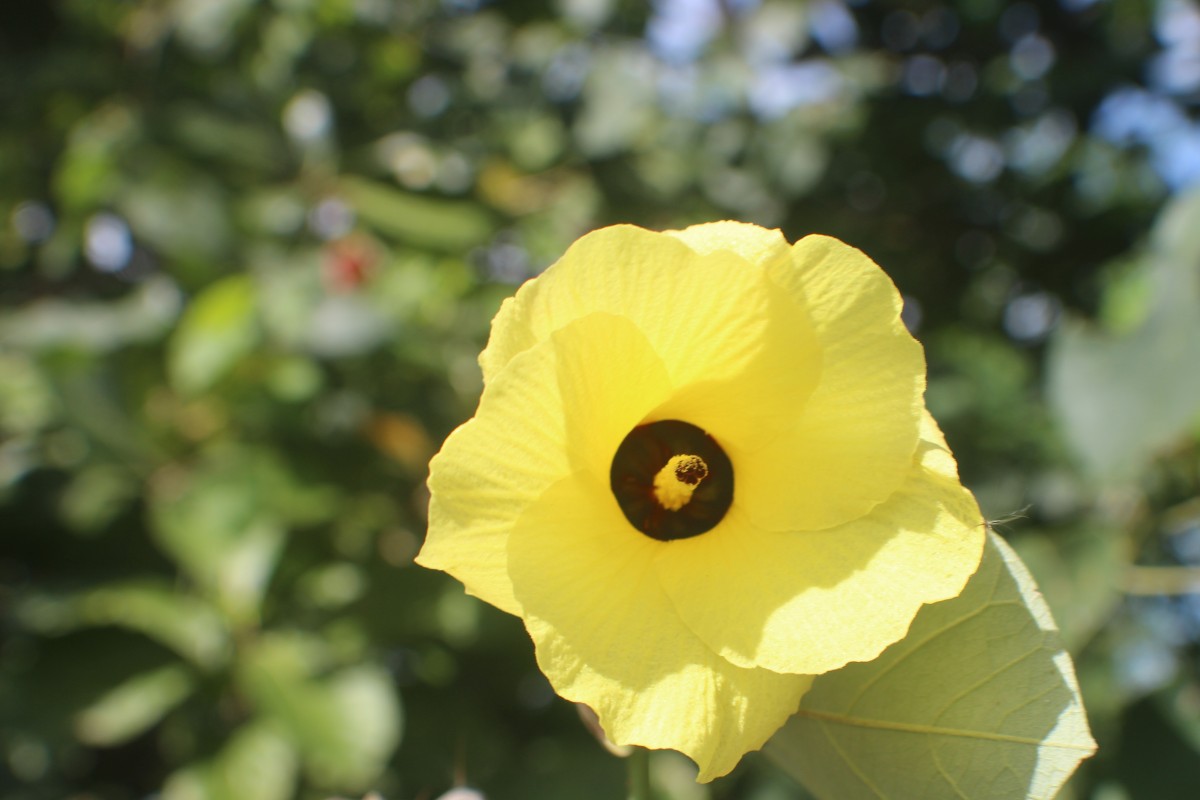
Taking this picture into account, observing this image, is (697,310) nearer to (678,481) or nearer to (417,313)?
(678,481)

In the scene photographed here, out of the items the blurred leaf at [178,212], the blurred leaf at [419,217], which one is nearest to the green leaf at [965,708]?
the blurred leaf at [419,217]

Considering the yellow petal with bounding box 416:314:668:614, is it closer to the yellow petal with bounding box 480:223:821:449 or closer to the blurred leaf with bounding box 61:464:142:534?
the yellow petal with bounding box 480:223:821:449

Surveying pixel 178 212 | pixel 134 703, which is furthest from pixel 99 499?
pixel 178 212

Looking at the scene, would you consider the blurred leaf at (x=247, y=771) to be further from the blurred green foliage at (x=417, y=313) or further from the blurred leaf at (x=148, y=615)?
the blurred leaf at (x=148, y=615)

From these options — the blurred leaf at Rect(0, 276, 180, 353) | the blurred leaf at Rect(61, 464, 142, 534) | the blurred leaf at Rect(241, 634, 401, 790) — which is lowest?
the blurred leaf at Rect(241, 634, 401, 790)

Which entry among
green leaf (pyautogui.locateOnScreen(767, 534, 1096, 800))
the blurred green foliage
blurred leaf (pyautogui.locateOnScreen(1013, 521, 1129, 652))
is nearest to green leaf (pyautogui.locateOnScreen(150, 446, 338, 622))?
the blurred green foliage

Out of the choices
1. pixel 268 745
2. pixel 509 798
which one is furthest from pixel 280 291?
pixel 509 798
